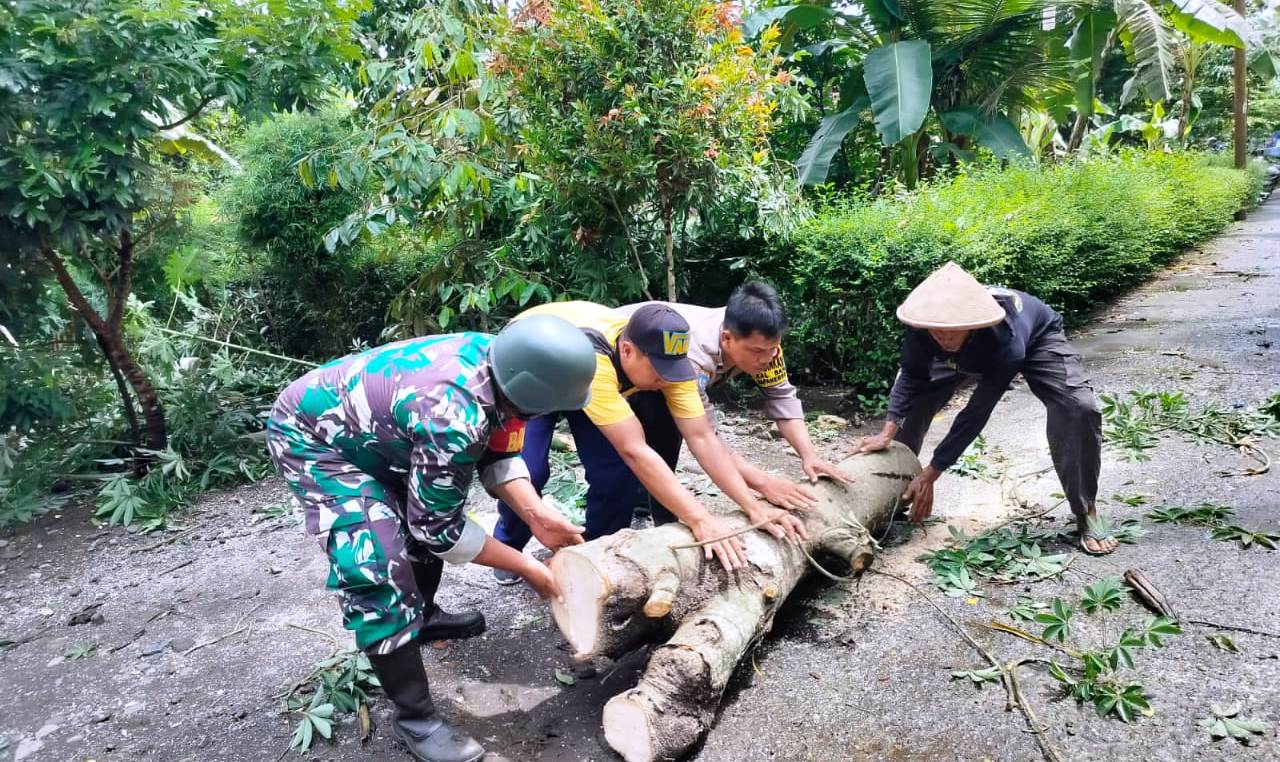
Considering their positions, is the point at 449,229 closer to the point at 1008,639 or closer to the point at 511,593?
the point at 511,593

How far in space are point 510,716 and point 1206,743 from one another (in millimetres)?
2139

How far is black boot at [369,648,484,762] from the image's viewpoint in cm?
233

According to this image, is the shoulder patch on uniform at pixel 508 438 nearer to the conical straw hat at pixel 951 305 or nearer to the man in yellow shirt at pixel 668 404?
the man in yellow shirt at pixel 668 404

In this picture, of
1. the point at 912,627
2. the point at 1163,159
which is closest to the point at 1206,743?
the point at 912,627

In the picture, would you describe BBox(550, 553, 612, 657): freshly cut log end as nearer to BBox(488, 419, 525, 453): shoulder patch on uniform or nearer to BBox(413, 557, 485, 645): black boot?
BBox(488, 419, 525, 453): shoulder patch on uniform

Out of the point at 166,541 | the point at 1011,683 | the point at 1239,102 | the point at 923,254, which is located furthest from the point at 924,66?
the point at 1239,102

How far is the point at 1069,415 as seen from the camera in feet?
10.6

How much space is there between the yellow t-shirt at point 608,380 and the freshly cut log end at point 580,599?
1.68 ft

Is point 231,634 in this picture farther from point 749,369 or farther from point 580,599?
point 749,369

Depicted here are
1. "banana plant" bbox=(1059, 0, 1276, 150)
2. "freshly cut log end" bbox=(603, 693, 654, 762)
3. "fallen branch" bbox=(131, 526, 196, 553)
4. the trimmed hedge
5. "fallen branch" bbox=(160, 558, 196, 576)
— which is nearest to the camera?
"freshly cut log end" bbox=(603, 693, 654, 762)

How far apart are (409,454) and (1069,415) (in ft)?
8.94

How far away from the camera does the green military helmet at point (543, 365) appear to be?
6.62 ft

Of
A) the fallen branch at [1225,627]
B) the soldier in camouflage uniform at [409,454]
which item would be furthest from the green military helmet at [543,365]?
the fallen branch at [1225,627]

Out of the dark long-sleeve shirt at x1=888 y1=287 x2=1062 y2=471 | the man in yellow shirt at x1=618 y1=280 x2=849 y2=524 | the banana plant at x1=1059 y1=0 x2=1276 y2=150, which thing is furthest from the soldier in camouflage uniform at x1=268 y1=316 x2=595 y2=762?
the banana plant at x1=1059 y1=0 x2=1276 y2=150
